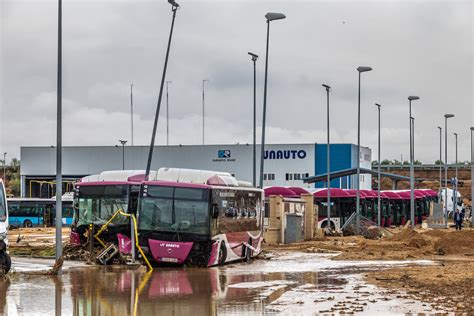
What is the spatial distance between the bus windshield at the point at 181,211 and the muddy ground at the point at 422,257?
4.97 meters

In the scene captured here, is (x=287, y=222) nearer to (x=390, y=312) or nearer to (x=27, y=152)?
(x=390, y=312)

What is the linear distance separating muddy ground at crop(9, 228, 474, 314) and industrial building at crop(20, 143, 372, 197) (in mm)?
46759

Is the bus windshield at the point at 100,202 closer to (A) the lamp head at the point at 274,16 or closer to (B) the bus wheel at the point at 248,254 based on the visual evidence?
(B) the bus wheel at the point at 248,254

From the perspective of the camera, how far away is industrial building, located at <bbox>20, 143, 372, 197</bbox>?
325ft

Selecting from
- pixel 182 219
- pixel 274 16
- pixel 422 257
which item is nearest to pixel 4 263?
pixel 182 219

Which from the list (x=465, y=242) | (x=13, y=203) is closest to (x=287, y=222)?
(x=465, y=242)

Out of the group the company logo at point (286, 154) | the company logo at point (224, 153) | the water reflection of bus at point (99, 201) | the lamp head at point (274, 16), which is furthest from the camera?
the company logo at point (224, 153)

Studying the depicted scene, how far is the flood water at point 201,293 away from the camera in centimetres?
1789

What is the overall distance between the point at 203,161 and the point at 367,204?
34501 mm

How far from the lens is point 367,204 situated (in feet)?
234

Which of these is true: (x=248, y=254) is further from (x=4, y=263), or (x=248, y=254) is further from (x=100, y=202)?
(x=4, y=263)

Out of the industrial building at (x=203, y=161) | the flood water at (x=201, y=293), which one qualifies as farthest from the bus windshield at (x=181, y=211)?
the industrial building at (x=203, y=161)

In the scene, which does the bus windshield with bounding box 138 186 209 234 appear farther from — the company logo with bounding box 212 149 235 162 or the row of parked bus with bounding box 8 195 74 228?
the company logo with bounding box 212 149 235 162

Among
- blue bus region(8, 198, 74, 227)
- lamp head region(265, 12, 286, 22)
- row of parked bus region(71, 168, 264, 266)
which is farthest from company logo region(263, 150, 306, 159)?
row of parked bus region(71, 168, 264, 266)
